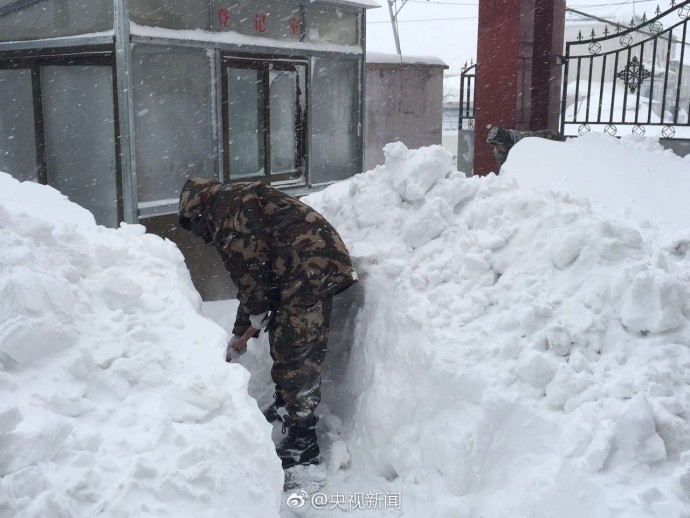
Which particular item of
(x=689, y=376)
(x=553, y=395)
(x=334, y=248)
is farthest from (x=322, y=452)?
(x=689, y=376)

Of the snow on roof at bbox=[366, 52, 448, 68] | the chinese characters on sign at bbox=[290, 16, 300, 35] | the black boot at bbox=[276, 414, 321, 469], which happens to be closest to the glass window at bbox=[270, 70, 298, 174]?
the chinese characters on sign at bbox=[290, 16, 300, 35]

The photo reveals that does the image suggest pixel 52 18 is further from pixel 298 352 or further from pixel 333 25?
pixel 298 352

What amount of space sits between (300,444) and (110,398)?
1621 millimetres

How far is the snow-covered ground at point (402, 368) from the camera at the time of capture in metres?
2.28

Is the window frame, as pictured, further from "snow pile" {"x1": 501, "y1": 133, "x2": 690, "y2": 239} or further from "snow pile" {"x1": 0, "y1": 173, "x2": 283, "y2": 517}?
"snow pile" {"x1": 0, "y1": 173, "x2": 283, "y2": 517}

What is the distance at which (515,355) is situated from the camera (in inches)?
128

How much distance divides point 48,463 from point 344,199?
10.2 feet

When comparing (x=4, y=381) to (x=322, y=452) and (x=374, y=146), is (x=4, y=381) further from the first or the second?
(x=374, y=146)

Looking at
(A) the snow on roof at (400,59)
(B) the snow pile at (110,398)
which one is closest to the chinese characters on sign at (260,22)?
(B) the snow pile at (110,398)

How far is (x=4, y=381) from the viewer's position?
2344 mm

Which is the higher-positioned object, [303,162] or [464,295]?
[303,162]

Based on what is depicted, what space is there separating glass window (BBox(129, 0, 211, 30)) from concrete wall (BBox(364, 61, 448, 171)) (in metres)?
4.45

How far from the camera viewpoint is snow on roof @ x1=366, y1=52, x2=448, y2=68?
10.2 metres

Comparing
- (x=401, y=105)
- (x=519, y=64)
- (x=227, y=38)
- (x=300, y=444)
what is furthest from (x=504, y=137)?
(x=300, y=444)
